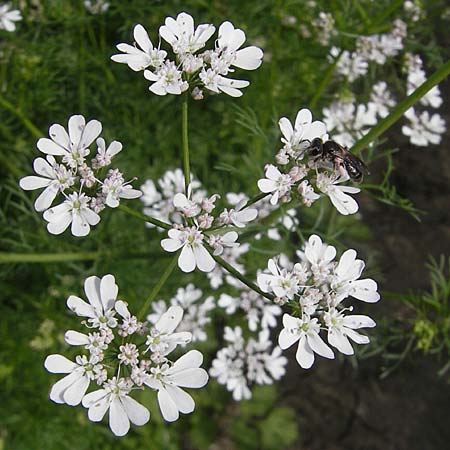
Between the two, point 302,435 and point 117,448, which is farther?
point 302,435

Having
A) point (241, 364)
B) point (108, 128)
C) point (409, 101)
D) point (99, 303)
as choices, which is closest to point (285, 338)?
point (99, 303)

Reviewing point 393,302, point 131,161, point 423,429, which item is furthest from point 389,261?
point 131,161

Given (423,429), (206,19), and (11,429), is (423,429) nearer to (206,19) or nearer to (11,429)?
(11,429)

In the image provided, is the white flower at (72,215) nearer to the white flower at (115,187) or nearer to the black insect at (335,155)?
the white flower at (115,187)

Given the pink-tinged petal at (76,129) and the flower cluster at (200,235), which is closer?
the flower cluster at (200,235)

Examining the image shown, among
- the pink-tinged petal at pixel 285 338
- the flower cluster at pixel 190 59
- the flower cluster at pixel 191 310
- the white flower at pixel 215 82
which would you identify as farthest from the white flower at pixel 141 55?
the flower cluster at pixel 191 310

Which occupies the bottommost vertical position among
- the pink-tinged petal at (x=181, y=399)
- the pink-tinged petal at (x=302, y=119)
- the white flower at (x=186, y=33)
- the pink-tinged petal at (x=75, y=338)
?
the pink-tinged petal at (x=181, y=399)

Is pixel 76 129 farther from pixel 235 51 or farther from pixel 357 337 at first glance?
pixel 357 337

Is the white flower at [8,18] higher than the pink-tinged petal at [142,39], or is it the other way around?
the pink-tinged petal at [142,39]
